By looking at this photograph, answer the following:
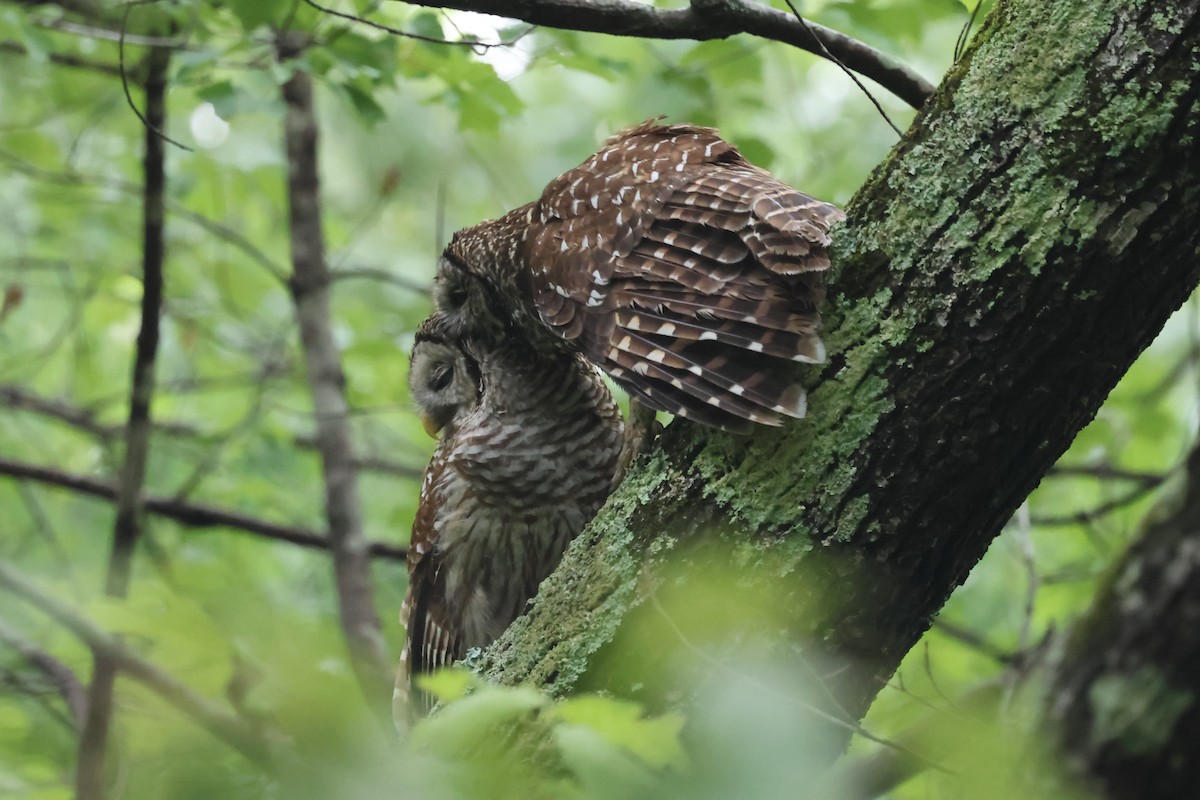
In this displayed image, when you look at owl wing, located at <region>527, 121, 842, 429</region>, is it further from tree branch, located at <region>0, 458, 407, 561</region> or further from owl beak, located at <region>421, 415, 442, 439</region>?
tree branch, located at <region>0, 458, 407, 561</region>

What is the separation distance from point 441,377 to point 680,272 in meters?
1.87

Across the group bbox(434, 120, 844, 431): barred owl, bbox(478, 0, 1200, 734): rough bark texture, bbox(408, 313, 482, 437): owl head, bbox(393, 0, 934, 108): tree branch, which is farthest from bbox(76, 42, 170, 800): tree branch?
bbox(478, 0, 1200, 734): rough bark texture

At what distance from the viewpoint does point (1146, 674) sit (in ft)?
3.34

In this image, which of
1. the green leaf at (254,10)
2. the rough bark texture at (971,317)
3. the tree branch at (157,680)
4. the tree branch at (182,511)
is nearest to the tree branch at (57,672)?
the tree branch at (157,680)

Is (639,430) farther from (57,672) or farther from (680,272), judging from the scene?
(57,672)

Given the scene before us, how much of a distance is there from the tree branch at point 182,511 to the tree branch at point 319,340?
0.49 ft

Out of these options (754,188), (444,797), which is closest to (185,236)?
(754,188)

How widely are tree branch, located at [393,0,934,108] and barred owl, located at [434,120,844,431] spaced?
0.35m

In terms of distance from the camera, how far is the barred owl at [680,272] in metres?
2.23

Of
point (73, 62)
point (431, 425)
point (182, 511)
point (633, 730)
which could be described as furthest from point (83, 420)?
point (633, 730)

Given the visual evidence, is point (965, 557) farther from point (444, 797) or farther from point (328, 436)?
point (328, 436)

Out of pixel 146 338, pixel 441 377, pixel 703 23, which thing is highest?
pixel 703 23

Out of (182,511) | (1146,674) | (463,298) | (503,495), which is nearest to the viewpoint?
(1146,674)

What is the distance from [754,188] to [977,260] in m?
0.81
